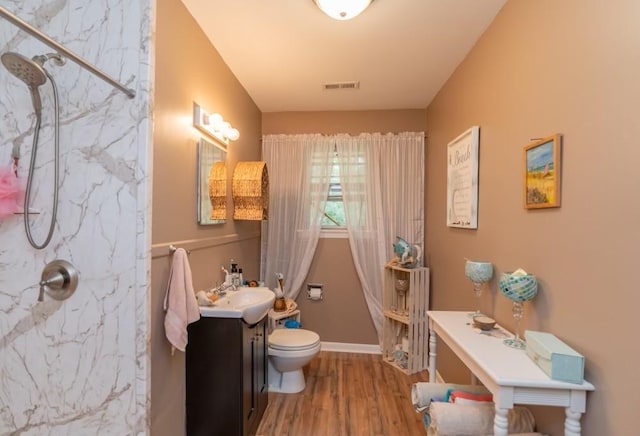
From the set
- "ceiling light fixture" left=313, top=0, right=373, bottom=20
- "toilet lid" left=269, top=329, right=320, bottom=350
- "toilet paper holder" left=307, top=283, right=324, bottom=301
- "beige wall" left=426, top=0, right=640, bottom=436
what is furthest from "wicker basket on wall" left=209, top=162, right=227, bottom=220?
"beige wall" left=426, top=0, right=640, bottom=436

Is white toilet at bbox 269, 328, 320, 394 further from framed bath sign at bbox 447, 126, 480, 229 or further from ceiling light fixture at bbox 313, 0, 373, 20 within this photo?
ceiling light fixture at bbox 313, 0, 373, 20

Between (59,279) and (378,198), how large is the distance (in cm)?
268

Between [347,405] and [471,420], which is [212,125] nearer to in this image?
[471,420]

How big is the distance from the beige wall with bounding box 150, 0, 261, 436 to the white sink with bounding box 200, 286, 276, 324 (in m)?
0.18

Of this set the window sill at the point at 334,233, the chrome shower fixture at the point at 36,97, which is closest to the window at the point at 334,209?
the window sill at the point at 334,233

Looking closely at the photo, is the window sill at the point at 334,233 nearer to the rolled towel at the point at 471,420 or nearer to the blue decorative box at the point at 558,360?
the rolled towel at the point at 471,420

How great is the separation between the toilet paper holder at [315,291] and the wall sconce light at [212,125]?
1.81 m

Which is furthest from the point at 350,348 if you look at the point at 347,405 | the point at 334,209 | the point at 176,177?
the point at 176,177

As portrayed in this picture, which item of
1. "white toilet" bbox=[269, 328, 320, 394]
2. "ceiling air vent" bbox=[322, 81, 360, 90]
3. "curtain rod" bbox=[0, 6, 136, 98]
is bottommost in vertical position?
"white toilet" bbox=[269, 328, 320, 394]

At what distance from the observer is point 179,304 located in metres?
1.61

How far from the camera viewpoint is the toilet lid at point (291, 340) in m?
2.53

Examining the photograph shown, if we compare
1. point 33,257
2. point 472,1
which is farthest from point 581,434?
point 33,257

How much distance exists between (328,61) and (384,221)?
5.45 ft

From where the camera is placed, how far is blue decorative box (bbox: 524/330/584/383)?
111 centimetres
